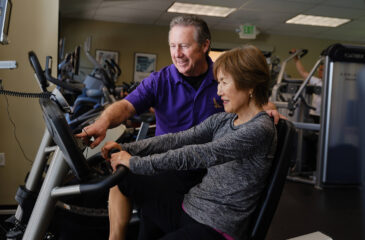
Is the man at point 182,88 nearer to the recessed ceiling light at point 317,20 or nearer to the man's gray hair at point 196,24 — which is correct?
the man's gray hair at point 196,24

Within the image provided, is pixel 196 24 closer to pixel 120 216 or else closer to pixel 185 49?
pixel 185 49

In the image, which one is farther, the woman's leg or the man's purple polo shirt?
the man's purple polo shirt

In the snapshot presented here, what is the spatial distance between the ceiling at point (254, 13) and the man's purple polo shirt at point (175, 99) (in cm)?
464

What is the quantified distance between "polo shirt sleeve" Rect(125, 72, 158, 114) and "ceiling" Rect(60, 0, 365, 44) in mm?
4669

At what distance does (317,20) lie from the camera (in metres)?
7.28

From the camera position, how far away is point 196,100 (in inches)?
71.1

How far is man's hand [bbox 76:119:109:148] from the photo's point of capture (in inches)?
51.2

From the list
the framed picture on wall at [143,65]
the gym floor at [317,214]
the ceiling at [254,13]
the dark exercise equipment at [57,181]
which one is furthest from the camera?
the framed picture on wall at [143,65]

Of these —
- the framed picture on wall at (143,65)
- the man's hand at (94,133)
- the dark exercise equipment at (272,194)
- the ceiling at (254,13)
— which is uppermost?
the ceiling at (254,13)

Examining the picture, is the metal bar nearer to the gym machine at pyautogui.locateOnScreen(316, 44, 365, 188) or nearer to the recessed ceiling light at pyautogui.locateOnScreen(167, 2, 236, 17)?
the gym machine at pyautogui.locateOnScreen(316, 44, 365, 188)

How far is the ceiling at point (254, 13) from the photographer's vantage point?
20.0 ft

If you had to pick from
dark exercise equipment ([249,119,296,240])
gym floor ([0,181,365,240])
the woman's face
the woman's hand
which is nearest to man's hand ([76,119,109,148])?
the woman's hand

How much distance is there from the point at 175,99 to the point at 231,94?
66cm

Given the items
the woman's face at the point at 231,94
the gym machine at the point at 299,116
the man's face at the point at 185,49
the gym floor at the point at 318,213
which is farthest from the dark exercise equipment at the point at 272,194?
the gym machine at the point at 299,116
